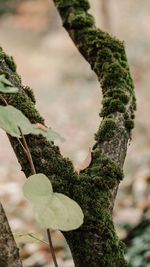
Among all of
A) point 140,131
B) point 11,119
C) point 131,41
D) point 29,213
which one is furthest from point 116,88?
point 131,41

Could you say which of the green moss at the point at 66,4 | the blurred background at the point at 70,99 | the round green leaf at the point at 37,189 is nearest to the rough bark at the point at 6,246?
the round green leaf at the point at 37,189

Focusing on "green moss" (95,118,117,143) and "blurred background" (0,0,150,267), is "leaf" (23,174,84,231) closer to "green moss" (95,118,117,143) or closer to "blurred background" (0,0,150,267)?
"green moss" (95,118,117,143)

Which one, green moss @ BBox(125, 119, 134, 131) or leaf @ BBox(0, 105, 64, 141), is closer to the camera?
leaf @ BBox(0, 105, 64, 141)

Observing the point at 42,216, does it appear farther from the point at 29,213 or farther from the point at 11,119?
the point at 29,213

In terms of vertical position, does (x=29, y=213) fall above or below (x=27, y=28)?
below

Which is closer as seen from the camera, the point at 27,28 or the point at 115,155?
the point at 115,155

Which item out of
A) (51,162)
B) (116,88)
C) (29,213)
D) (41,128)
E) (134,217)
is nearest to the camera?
(41,128)

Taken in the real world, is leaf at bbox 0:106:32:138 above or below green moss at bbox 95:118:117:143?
below

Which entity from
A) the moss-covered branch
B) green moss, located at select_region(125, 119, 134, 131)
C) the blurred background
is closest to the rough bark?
the moss-covered branch
